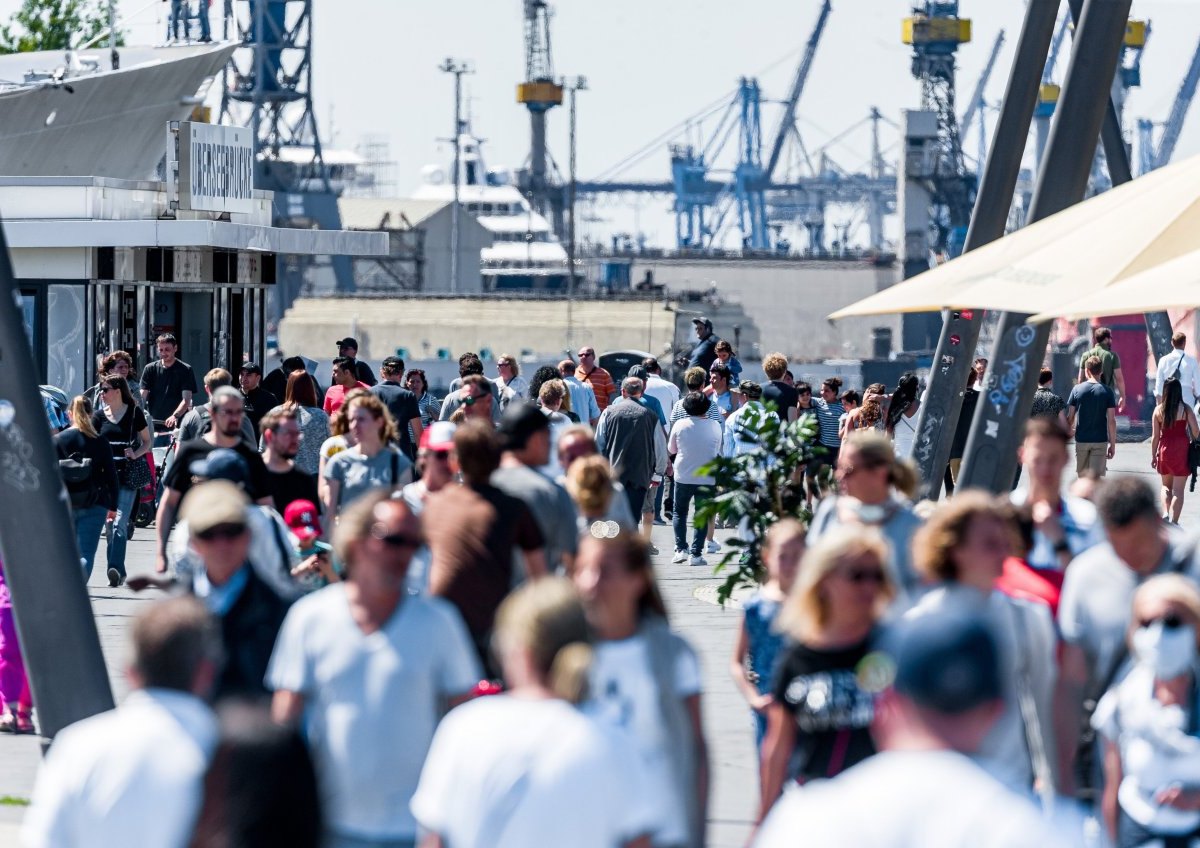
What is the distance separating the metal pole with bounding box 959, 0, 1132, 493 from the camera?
11.0 metres

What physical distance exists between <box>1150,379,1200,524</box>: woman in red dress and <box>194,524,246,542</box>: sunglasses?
12.6 meters

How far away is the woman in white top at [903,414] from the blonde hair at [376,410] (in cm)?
830

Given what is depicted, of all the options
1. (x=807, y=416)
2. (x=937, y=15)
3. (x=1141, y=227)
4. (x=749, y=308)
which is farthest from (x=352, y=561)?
(x=749, y=308)

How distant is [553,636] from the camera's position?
4.49 metres

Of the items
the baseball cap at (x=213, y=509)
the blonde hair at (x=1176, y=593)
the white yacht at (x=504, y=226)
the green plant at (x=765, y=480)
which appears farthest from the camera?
the white yacht at (x=504, y=226)

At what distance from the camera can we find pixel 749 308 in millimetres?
141625

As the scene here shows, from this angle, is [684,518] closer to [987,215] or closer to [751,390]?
[751,390]

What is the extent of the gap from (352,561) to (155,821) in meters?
1.62

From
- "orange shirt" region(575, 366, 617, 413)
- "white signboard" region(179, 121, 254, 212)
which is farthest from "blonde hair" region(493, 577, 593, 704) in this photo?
"white signboard" region(179, 121, 254, 212)

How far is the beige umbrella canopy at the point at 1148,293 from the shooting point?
27.0 ft

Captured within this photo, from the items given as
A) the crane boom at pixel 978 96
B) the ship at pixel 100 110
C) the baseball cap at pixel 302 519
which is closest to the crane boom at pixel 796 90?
the crane boom at pixel 978 96

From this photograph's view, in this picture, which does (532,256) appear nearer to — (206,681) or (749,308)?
(749,308)

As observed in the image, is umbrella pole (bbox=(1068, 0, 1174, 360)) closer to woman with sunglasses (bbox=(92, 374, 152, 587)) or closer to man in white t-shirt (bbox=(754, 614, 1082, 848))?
woman with sunglasses (bbox=(92, 374, 152, 587))

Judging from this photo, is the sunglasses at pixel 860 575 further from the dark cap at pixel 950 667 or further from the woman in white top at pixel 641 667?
the dark cap at pixel 950 667
